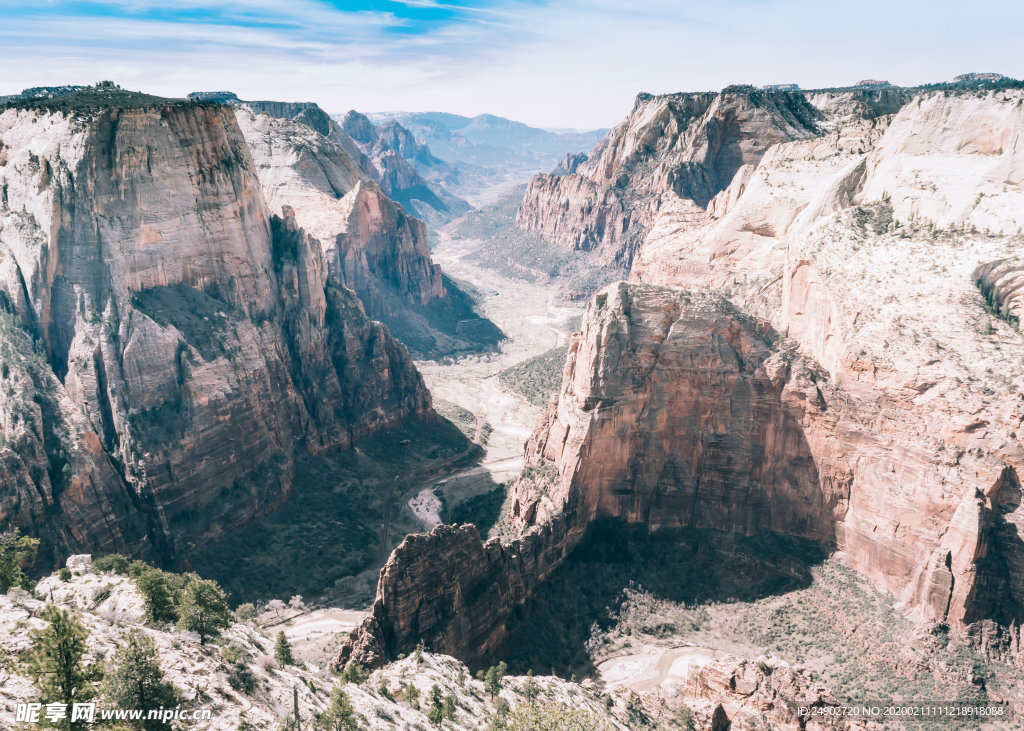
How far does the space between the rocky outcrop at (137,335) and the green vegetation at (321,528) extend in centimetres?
272

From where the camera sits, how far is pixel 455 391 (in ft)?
445

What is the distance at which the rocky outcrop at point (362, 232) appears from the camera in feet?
508

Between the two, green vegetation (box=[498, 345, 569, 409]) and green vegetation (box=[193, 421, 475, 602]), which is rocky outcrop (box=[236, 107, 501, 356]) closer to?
green vegetation (box=[498, 345, 569, 409])

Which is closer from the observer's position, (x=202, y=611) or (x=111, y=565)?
(x=202, y=611)

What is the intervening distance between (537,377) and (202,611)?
98977 mm

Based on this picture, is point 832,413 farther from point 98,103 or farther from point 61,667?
point 98,103

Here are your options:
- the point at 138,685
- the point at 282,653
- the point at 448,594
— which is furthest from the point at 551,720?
the point at 138,685

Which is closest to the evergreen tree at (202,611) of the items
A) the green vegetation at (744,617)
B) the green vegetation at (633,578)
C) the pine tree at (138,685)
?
the pine tree at (138,685)

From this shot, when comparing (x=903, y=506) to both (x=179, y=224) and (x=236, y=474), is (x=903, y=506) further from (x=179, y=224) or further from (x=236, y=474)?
(x=179, y=224)

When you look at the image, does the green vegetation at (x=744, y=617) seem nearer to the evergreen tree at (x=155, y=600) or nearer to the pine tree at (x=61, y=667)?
the evergreen tree at (x=155, y=600)

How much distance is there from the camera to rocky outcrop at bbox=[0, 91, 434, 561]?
6750 cm

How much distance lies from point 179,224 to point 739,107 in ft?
437

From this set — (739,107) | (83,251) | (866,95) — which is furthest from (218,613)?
(866,95)

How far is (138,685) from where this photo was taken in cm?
2791
